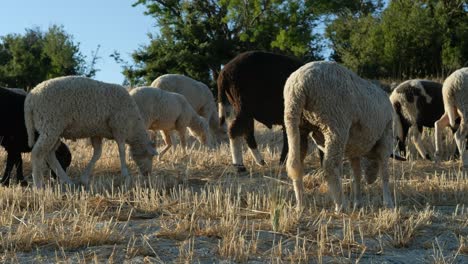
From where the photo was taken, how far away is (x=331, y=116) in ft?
24.2

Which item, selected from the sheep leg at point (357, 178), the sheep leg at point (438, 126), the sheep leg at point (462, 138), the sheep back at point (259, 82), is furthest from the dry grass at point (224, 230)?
the sheep leg at point (438, 126)

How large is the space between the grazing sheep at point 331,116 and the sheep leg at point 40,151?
3774 millimetres

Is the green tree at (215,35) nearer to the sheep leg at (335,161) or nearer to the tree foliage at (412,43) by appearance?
the tree foliage at (412,43)

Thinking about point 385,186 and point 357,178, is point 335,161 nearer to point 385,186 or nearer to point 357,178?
point 385,186

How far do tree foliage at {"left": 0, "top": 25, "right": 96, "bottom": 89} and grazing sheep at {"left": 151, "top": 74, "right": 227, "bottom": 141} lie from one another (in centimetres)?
2271

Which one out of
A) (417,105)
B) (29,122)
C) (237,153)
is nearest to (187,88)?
(417,105)

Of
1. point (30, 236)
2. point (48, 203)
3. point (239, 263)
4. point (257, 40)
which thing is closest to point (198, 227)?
point (239, 263)

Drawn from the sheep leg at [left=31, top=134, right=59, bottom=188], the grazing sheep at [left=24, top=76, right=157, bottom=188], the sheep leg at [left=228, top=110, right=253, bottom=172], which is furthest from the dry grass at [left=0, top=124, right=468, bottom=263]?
the sheep leg at [left=228, top=110, right=253, bottom=172]

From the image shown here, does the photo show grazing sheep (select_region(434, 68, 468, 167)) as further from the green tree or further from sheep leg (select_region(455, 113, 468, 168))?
the green tree

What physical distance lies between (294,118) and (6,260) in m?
3.28

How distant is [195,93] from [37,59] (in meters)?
28.9

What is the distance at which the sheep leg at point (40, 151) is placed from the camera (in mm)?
9875

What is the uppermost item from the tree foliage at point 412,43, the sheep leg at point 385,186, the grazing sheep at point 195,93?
the tree foliage at point 412,43

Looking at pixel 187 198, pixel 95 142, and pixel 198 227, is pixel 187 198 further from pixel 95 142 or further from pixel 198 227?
pixel 95 142
